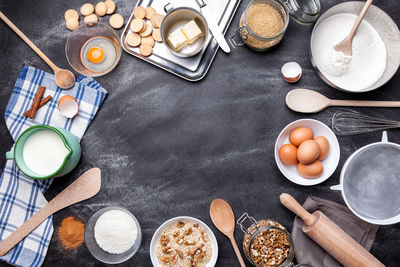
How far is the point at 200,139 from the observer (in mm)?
1243

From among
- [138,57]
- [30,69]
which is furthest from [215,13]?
[30,69]

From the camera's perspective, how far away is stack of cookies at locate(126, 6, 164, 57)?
123 cm

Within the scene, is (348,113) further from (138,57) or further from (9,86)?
(9,86)

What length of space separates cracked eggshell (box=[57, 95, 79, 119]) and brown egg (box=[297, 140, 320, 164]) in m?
0.82

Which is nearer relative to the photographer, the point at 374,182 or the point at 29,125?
the point at 374,182

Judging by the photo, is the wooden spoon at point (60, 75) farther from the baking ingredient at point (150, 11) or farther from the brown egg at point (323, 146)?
the brown egg at point (323, 146)

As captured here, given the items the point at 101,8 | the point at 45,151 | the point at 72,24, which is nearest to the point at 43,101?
the point at 45,151

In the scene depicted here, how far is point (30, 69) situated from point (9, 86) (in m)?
0.11

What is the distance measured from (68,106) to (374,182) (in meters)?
1.12

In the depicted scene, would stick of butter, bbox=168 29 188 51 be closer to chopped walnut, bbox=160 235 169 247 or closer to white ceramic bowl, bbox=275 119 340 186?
white ceramic bowl, bbox=275 119 340 186

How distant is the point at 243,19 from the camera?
45.9 inches

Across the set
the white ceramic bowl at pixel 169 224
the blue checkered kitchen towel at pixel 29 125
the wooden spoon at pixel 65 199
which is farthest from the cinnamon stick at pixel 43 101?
the white ceramic bowl at pixel 169 224

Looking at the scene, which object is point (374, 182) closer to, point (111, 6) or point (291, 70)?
point (291, 70)

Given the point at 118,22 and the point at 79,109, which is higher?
the point at 118,22
